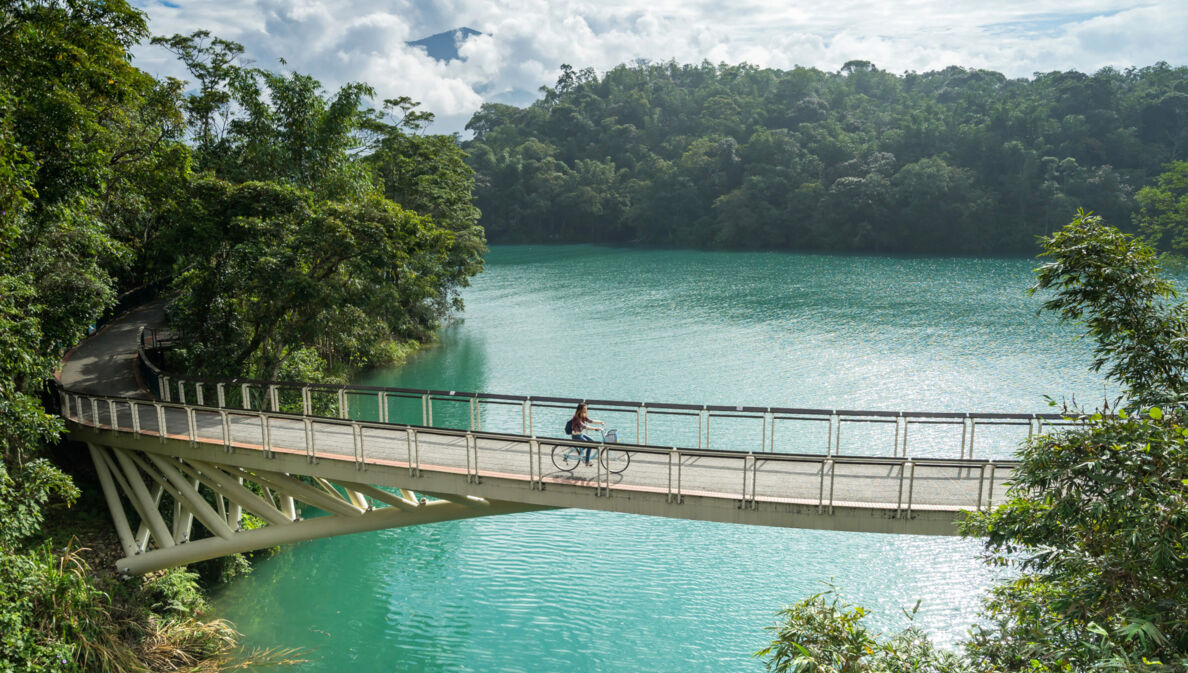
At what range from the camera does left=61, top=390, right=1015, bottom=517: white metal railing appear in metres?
10.5

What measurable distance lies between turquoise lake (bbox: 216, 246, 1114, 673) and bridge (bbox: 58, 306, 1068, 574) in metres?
2.71

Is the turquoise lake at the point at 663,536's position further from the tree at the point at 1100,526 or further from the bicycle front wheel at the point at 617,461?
the tree at the point at 1100,526

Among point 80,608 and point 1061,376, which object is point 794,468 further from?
point 1061,376

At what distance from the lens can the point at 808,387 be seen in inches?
1096

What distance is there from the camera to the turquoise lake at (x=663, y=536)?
1393 cm

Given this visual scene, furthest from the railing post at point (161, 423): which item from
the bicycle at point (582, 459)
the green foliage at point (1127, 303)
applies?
the green foliage at point (1127, 303)

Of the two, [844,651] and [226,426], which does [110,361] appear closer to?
[226,426]

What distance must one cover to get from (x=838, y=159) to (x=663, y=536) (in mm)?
69070

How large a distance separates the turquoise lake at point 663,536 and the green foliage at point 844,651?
6554 millimetres

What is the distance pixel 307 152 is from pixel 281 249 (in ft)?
18.6

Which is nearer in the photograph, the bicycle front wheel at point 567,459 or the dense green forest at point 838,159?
the bicycle front wheel at point 567,459

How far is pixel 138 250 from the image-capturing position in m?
27.6

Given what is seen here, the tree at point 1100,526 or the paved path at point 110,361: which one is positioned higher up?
the tree at point 1100,526

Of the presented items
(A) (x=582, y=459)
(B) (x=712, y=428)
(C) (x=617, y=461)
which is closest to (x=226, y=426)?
(A) (x=582, y=459)
